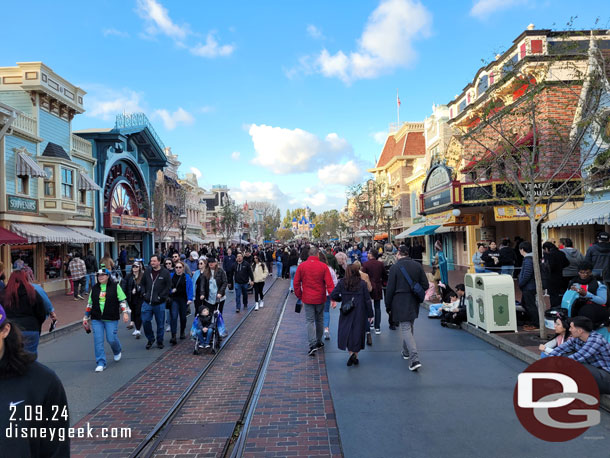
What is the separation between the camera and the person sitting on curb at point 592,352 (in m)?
4.68

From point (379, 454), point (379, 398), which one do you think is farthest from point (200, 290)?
point (379, 454)

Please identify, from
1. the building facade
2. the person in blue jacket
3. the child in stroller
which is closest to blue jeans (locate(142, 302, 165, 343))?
the person in blue jacket

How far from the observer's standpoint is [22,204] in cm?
1791

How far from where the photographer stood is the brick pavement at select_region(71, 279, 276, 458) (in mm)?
4340

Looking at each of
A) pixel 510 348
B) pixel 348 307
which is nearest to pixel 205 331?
pixel 348 307

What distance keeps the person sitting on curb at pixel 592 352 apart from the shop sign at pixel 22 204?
19301mm

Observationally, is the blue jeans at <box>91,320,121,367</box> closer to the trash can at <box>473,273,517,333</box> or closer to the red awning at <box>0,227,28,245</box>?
the trash can at <box>473,273,517,333</box>

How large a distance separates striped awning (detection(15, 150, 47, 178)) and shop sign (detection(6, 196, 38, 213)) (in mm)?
1076

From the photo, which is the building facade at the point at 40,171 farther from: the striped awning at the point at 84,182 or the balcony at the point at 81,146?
the balcony at the point at 81,146

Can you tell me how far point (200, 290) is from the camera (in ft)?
27.3

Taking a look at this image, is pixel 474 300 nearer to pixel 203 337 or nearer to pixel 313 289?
pixel 313 289

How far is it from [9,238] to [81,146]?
1011cm

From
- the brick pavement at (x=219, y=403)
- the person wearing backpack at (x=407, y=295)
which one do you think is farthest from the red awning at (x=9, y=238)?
the person wearing backpack at (x=407, y=295)

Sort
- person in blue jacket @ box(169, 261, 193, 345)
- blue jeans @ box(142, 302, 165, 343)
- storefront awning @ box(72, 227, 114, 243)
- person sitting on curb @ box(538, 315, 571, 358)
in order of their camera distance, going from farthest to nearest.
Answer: storefront awning @ box(72, 227, 114, 243) → person in blue jacket @ box(169, 261, 193, 345) → blue jeans @ box(142, 302, 165, 343) → person sitting on curb @ box(538, 315, 571, 358)
